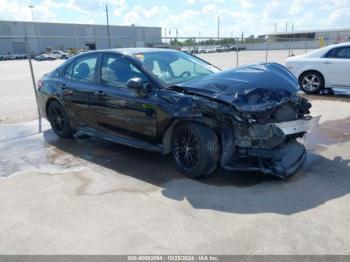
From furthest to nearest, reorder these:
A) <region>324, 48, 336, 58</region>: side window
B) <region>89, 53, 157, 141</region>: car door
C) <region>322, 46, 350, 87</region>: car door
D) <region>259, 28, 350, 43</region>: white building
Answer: <region>259, 28, 350, 43</region>: white building < <region>324, 48, 336, 58</region>: side window < <region>322, 46, 350, 87</region>: car door < <region>89, 53, 157, 141</region>: car door

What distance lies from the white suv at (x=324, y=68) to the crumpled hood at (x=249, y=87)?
6.07 metres

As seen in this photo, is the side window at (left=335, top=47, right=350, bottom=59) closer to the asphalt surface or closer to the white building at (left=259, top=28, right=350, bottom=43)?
the asphalt surface

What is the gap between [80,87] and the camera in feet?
18.4

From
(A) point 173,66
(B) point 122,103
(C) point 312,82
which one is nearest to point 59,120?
(B) point 122,103

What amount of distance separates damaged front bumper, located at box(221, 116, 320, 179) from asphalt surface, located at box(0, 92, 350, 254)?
194mm

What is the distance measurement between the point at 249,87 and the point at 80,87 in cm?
284

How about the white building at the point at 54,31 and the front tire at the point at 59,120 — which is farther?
the white building at the point at 54,31

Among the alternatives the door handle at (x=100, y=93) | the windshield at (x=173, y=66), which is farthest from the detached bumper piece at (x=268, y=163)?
the door handle at (x=100, y=93)

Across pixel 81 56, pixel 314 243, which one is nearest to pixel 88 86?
pixel 81 56

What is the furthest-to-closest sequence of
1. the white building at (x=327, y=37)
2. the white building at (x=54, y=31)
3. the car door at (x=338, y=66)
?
1. the white building at (x=54, y=31)
2. the white building at (x=327, y=37)
3. the car door at (x=338, y=66)

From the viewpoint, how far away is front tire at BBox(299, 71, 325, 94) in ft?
33.8

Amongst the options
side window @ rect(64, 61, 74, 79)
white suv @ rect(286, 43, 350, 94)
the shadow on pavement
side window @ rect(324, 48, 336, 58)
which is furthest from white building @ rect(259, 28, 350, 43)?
the shadow on pavement

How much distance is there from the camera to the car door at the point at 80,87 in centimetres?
549

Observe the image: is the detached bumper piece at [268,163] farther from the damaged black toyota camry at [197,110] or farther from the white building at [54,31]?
the white building at [54,31]
